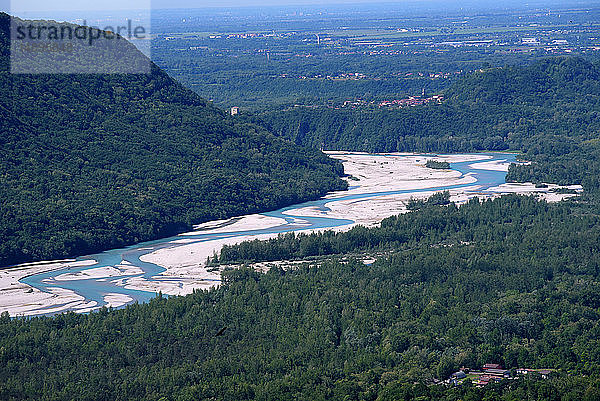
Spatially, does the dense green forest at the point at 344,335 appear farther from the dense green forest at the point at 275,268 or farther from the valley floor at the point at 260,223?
the valley floor at the point at 260,223

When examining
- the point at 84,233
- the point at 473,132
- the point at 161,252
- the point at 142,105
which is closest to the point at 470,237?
the point at 161,252

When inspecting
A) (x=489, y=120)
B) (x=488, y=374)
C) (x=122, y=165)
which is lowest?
(x=489, y=120)

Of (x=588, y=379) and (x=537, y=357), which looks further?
(x=537, y=357)

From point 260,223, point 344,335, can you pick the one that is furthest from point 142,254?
point 344,335

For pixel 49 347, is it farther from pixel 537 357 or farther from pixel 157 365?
pixel 537 357

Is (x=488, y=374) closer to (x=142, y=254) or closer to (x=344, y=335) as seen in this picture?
(x=344, y=335)

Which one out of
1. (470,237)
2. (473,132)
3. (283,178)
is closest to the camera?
(470,237)

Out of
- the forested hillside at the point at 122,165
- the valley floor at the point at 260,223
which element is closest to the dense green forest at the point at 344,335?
the valley floor at the point at 260,223
